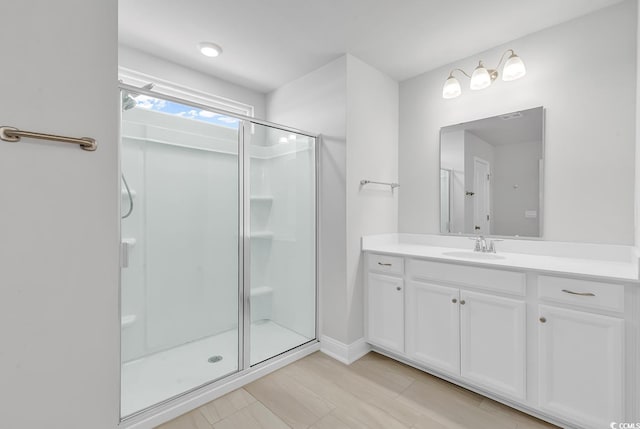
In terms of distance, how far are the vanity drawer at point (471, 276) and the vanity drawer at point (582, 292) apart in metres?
0.11

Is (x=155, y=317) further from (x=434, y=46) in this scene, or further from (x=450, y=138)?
(x=434, y=46)

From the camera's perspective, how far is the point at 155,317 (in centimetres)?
209

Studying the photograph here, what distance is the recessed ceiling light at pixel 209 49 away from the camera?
7.32 feet

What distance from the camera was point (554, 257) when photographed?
1983 millimetres

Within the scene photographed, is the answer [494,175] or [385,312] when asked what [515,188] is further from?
[385,312]

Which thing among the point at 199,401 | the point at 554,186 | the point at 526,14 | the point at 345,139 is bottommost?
the point at 199,401

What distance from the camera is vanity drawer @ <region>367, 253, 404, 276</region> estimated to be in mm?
2213

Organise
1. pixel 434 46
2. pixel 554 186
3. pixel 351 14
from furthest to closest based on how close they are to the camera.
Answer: pixel 434 46
pixel 554 186
pixel 351 14

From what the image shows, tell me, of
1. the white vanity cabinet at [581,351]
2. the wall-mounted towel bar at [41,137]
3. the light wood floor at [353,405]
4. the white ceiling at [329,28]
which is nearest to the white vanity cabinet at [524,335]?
the white vanity cabinet at [581,351]

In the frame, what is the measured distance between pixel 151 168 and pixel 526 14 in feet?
8.91

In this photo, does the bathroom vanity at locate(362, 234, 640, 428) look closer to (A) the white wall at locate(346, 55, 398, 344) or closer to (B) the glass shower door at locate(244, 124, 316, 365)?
(A) the white wall at locate(346, 55, 398, 344)

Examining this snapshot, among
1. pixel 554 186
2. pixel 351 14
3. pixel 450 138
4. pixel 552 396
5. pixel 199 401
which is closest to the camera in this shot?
pixel 552 396

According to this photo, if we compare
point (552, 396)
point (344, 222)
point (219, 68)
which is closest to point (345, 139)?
point (344, 222)

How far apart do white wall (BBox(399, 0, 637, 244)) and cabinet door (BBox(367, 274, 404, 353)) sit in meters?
1.17
